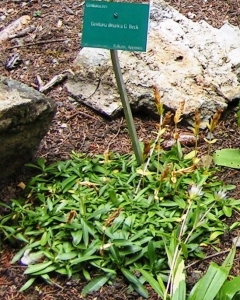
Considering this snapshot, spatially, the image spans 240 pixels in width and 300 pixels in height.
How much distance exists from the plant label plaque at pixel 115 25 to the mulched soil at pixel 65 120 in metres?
0.82

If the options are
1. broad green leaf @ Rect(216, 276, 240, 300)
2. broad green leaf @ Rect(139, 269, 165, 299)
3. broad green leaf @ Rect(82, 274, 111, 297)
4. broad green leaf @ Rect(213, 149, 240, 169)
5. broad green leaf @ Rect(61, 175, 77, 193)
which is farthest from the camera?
broad green leaf @ Rect(213, 149, 240, 169)

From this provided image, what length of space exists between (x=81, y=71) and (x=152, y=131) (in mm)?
668

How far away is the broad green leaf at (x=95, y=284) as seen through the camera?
8.40 feet

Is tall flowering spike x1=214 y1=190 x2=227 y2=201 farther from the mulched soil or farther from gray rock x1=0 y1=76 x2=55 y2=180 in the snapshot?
gray rock x1=0 y1=76 x2=55 y2=180

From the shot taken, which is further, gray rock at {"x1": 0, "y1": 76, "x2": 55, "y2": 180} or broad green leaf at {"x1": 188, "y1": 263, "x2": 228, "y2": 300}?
gray rock at {"x1": 0, "y1": 76, "x2": 55, "y2": 180}

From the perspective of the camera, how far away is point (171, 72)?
148 inches

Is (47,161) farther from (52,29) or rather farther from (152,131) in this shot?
(52,29)

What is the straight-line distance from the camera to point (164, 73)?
3.74m

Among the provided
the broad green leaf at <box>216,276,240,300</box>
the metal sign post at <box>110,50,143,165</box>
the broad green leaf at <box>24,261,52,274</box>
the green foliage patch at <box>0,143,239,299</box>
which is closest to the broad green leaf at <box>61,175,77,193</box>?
the green foliage patch at <box>0,143,239,299</box>

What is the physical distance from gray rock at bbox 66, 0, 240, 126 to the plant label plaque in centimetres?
83

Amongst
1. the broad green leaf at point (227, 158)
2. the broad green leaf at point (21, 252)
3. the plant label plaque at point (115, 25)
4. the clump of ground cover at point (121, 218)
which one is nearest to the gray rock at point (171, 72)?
the broad green leaf at point (227, 158)

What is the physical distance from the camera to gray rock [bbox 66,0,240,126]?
3.64 metres

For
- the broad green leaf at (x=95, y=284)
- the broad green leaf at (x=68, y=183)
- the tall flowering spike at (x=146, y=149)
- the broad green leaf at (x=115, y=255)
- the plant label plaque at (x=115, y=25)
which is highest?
the plant label plaque at (x=115, y=25)

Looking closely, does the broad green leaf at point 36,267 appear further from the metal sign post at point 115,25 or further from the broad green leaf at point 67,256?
the metal sign post at point 115,25
